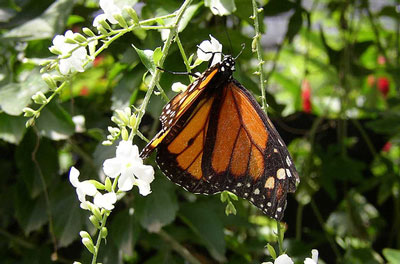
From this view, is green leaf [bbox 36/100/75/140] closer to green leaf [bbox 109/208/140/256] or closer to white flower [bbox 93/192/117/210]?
green leaf [bbox 109/208/140/256]

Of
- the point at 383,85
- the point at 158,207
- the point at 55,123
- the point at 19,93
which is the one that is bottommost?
the point at 383,85

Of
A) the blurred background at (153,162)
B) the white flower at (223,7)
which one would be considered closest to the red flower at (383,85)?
the blurred background at (153,162)

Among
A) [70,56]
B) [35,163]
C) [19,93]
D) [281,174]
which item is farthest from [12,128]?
[281,174]

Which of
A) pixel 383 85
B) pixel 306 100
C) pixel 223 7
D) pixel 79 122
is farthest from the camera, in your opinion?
pixel 383 85

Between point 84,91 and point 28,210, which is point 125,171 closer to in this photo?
point 28,210

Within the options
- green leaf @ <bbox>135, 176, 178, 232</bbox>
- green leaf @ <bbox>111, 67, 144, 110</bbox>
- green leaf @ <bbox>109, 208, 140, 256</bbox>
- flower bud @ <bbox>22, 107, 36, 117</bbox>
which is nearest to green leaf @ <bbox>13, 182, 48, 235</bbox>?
green leaf @ <bbox>109, 208, 140, 256</bbox>
